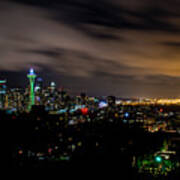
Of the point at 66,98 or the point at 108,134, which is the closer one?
the point at 108,134

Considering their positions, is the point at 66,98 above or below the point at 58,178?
above

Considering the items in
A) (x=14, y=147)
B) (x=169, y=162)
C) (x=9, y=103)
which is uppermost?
(x=9, y=103)

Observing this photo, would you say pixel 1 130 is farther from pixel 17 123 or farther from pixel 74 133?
pixel 74 133

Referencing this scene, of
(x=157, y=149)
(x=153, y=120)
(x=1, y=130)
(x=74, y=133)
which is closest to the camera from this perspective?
(x=1, y=130)

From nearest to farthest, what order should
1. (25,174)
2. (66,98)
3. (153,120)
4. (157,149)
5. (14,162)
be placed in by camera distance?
(25,174) → (14,162) → (157,149) → (153,120) → (66,98)

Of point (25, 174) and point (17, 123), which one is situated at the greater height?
point (17, 123)

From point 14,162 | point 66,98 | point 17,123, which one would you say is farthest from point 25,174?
point 66,98

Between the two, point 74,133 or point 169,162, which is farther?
point 74,133

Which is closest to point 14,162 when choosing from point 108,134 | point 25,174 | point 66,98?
point 25,174

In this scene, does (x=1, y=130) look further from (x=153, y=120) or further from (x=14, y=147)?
(x=153, y=120)
